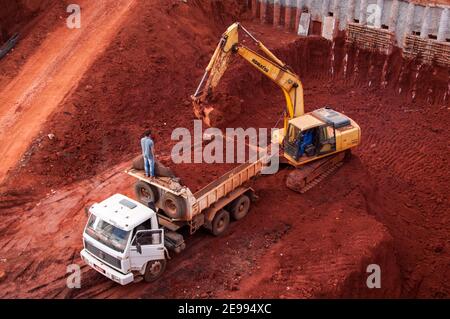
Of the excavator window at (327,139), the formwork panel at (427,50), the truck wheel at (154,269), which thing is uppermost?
the formwork panel at (427,50)

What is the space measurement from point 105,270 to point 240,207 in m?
4.45

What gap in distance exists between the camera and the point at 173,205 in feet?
47.0

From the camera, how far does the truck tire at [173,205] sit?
14.1 metres

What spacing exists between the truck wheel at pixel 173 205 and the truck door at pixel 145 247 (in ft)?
3.06

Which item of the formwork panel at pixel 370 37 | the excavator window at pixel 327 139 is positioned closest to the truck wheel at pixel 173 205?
the excavator window at pixel 327 139

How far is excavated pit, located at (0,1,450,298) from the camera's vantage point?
1435cm

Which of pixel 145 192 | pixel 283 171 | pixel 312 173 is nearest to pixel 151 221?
pixel 145 192

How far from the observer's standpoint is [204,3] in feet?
83.0

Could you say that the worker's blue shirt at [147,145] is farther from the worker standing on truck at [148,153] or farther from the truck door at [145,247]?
the truck door at [145,247]

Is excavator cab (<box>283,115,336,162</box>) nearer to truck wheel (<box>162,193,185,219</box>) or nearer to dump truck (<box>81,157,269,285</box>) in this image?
dump truck (<box>81,157,269,285</box>)

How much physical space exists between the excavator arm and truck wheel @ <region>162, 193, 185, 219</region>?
3.07 metres

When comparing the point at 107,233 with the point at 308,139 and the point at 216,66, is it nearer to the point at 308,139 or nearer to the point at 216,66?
the point at 216,66

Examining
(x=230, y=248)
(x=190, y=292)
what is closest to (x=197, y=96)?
(x=230, y=248)

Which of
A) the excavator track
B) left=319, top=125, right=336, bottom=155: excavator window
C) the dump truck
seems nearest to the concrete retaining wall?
the excavator track
